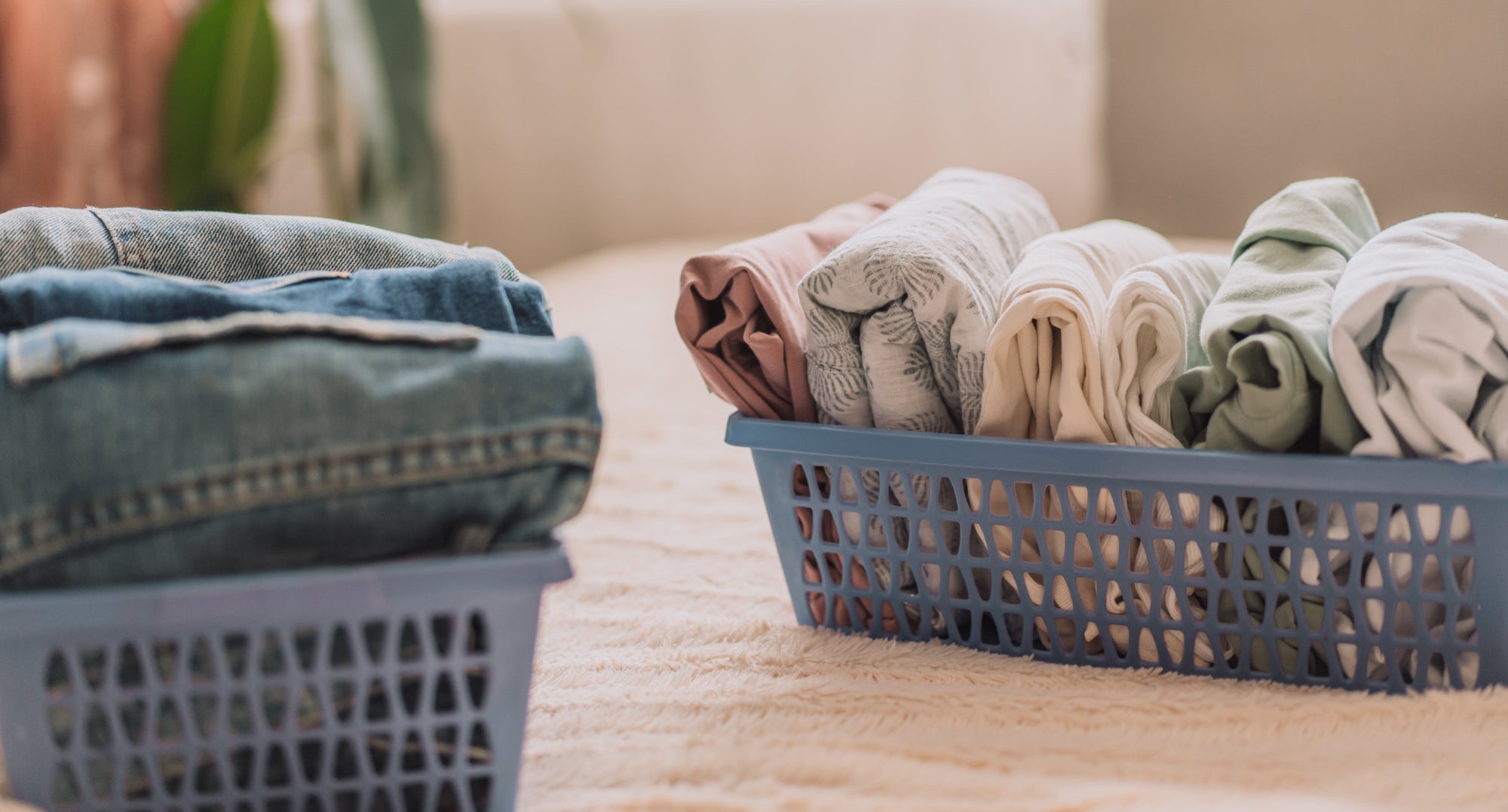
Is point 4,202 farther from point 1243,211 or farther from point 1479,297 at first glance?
point 1479,297

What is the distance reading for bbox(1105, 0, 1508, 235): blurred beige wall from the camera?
3.30 feet

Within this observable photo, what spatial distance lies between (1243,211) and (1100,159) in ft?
0.75

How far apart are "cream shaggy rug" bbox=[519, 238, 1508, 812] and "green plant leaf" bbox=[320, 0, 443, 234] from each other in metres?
0.92

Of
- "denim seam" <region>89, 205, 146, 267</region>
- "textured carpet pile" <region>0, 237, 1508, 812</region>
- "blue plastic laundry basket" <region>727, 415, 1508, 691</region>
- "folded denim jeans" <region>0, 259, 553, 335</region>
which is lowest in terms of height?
"textured carpet pile" <region>0, 237, 1508, 812</region>

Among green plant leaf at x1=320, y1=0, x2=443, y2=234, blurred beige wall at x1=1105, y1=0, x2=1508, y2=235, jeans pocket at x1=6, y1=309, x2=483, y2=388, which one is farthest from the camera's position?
green plant leaf at x1=320, y1=0, x2=443, y2=234

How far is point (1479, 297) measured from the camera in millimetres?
454

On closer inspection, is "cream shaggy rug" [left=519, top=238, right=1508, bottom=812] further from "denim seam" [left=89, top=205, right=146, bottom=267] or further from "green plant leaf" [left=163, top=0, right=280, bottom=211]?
"green plant leaf" [left=163, top=0, right=280, bottom=211]

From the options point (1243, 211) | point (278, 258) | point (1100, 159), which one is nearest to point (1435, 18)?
point (1243, 211)

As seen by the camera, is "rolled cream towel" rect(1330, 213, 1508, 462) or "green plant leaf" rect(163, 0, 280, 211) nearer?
"rolled cream towel" rect(1330, 213, 1508, 462)

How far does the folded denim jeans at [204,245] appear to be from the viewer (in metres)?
0.48

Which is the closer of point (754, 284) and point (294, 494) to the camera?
point (294, 494)

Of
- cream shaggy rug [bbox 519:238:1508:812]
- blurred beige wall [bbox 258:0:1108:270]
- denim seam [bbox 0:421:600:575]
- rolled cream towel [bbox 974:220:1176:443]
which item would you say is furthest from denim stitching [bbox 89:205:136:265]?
blurred beige wall [bbox 258:0:1108:270]

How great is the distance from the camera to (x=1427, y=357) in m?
0.47

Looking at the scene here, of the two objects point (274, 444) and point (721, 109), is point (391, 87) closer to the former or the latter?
point (721, 109)
